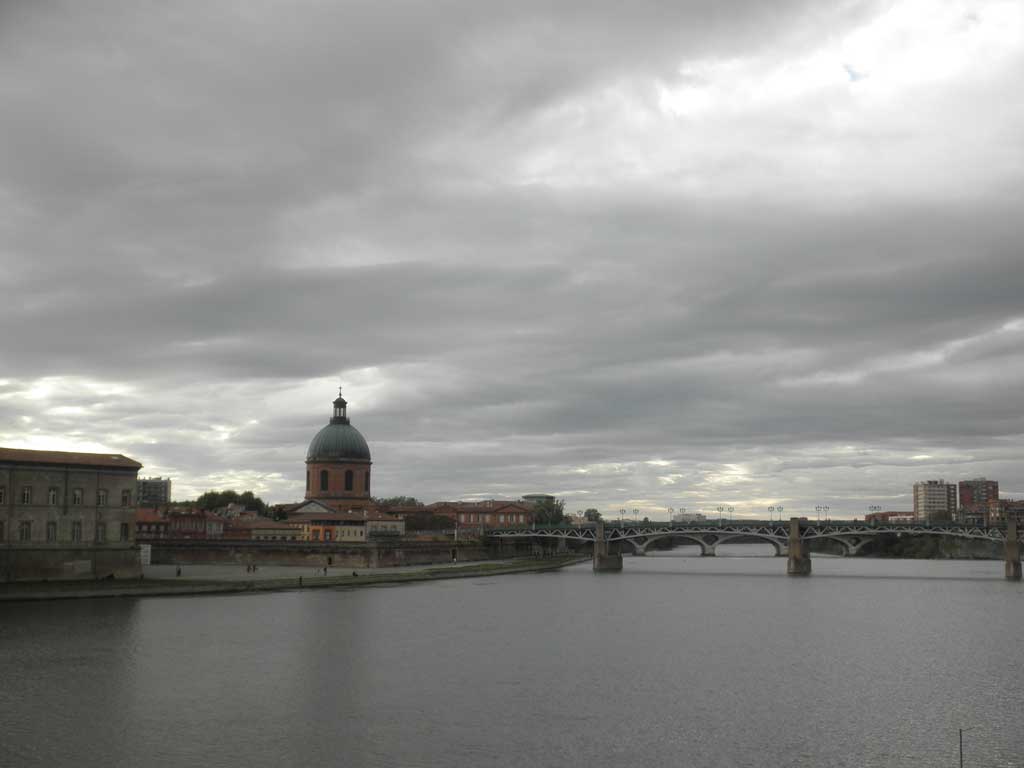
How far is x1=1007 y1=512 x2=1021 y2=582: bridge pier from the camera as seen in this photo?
113 metres

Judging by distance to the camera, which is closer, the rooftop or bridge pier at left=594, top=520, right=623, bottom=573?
the rooftop

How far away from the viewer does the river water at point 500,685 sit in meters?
31.7

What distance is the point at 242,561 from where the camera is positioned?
389 ft

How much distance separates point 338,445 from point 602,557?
5180 centimetres

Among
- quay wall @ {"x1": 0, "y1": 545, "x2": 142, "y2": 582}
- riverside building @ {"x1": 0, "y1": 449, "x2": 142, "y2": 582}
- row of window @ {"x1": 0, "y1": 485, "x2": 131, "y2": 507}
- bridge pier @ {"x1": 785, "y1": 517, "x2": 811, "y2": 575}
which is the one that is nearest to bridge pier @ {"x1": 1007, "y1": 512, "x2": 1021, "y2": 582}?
bridge pier @ {"x1": 785, "y1": 517, "x2": 811, "y2": 575}

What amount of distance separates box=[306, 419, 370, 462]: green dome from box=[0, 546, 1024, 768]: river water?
301 ft

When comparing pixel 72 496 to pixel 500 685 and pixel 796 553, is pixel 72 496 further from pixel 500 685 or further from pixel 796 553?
pixel 796 553

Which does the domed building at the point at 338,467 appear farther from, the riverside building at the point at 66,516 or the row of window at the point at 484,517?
the riverside building at the point at 66,516

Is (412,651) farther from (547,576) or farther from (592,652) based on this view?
(547,576)

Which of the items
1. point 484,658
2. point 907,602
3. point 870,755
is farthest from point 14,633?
point 907,602

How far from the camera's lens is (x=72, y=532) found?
78500 millimetres

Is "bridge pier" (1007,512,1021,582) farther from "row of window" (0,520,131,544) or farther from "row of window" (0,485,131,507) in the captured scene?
"row of window" (0,485,131,507)

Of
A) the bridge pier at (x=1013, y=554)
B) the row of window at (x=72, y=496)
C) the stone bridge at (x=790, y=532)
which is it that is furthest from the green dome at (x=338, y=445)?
the bridge pier at (x=1013, y=554)

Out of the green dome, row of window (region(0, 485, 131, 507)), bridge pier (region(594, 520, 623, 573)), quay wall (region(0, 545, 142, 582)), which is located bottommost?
bridge pier (region(594, 520, 623, 573))
